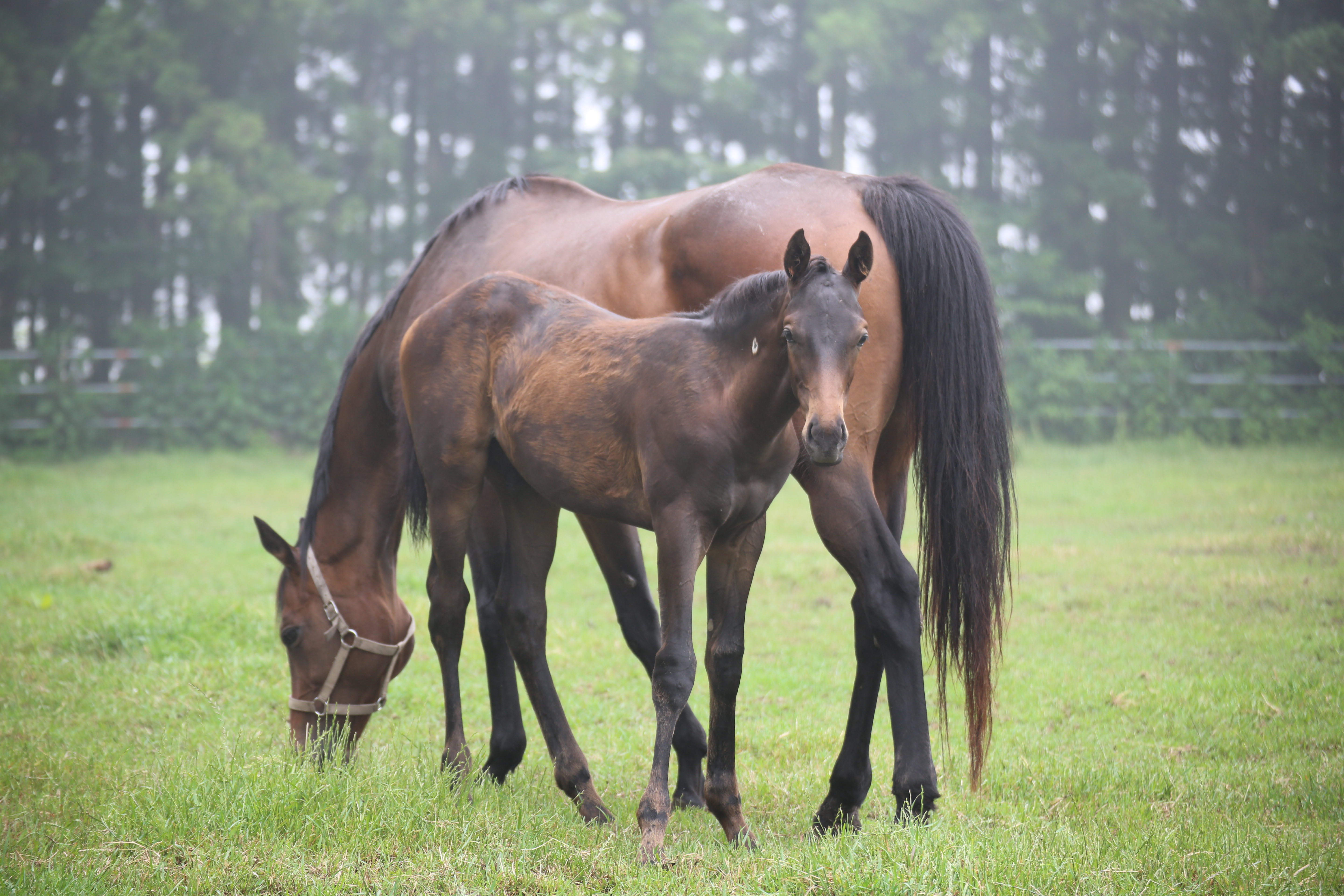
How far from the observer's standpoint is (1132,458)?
13.3 m

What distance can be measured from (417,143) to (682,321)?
24.3 meters

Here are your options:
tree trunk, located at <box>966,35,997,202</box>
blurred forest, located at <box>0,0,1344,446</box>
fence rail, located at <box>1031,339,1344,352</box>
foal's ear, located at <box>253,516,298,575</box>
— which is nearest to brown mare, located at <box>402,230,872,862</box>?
foal's ear, located at <box>253,516,298,575</box>

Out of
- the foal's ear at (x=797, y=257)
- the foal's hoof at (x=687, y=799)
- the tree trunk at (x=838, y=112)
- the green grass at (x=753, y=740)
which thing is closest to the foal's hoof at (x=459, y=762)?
the green grass at (x=753, y=740)

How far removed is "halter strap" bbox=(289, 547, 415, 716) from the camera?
391cm

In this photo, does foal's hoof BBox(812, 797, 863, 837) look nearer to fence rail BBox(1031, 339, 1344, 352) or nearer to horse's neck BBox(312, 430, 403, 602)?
horse's neck BBox(312, 430, 403, 602)

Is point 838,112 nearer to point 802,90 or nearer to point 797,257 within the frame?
point 802,90

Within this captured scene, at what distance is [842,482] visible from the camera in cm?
324

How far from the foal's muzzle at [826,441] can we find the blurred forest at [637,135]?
57.8 feet

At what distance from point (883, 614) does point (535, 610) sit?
1.17 metres

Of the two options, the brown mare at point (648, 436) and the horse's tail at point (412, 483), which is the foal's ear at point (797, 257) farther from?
the horse's tail at point (412, 483)

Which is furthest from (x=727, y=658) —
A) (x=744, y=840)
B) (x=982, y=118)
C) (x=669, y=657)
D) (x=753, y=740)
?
(x=982, y=118)

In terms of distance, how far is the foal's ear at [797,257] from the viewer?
2.60m

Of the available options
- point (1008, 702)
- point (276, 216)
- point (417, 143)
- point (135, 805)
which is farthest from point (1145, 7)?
point (135, 805)

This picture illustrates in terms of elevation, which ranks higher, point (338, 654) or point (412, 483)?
point (412, 483)
